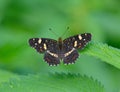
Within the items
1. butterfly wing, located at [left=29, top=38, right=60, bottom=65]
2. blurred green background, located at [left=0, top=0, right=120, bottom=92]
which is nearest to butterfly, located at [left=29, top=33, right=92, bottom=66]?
butterfly wing, located at [left=29, top=38, right=60, bottom=65]

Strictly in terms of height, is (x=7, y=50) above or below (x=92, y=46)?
below

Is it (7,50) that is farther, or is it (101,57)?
(7,50)

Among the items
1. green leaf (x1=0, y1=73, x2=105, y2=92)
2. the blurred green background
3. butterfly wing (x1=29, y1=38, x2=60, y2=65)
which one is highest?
butterfly wing (x1=29, y1=38, x2=60, y2=65)

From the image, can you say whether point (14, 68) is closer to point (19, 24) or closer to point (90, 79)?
point (19, 24)

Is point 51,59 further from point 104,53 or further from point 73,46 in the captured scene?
point 104,53

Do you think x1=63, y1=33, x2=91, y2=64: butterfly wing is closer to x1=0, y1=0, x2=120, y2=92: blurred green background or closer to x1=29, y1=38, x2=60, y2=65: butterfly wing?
x1=29, y1=38, x2=60, y2=65: butterfly wing

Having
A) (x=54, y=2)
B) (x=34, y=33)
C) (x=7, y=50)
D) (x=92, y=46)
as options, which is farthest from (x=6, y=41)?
(x=92, y=46)

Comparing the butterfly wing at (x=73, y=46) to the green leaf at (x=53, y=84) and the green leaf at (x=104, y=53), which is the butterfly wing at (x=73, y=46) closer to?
the green leaf at (x=104, y=53)
